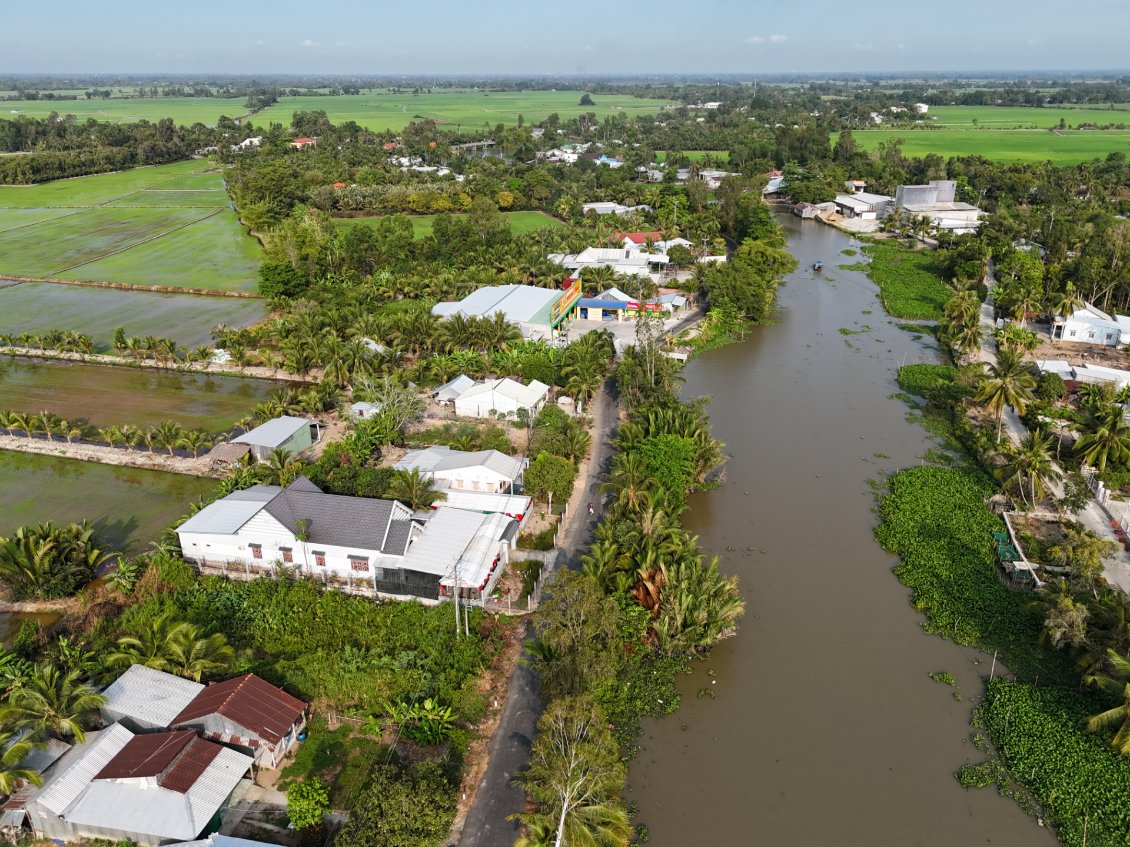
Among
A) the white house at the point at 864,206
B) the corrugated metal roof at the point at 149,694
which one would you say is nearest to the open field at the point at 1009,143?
the white house at the point at 864,206

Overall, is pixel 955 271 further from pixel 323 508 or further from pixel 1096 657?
pixel 323 508

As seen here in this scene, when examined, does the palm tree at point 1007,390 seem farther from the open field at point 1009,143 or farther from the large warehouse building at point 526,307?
the open field at point 1009,143

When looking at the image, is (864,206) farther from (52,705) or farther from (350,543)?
(52,705)

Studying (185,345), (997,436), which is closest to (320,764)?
(997,436)

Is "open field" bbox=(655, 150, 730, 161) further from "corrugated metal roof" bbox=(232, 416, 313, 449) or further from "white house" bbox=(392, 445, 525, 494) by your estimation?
"white house" bbox=(392, 445, 525, 494)

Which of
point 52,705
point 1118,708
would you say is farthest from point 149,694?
point 1118,708

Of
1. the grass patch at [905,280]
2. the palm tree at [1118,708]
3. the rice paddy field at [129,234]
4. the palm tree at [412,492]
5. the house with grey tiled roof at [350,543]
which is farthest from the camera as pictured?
the rice paddy field at [129,234]

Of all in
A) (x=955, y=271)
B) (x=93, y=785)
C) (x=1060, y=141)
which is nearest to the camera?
(x=93, y=785)
